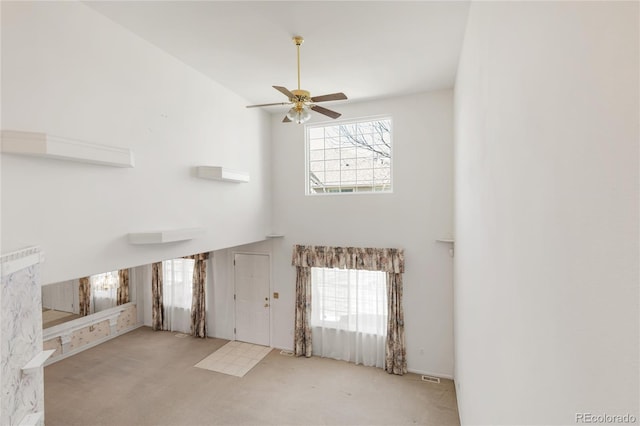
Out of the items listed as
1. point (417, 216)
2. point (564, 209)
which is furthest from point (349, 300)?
point (564, 209)

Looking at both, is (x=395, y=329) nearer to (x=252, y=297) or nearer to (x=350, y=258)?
(x=350, y=258)

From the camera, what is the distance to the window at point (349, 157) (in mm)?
5508

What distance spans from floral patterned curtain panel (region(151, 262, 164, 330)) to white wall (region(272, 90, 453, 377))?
4.24 metres

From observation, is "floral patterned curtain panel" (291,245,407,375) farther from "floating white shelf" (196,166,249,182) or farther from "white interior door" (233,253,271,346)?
"floating white shelf" (196,166,249,182)

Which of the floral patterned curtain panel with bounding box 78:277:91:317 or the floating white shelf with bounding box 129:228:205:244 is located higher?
the floating white shelf with bounding box 129:228:205:244

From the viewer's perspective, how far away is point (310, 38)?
11.1ft

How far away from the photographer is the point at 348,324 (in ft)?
18.5

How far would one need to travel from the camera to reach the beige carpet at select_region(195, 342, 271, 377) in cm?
542

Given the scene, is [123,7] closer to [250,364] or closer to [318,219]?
[318,219]

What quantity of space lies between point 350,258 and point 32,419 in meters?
4.26

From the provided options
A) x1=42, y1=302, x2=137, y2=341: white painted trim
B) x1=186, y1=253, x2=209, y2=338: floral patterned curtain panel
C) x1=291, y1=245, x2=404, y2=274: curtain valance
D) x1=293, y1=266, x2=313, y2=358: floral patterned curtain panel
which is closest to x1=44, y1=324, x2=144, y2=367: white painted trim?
x1=42, y1=302, x2=137, y2=341: white painted trim

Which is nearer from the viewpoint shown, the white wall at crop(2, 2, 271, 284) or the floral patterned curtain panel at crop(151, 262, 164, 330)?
the white wall at crop(2, 2, 271, 284)

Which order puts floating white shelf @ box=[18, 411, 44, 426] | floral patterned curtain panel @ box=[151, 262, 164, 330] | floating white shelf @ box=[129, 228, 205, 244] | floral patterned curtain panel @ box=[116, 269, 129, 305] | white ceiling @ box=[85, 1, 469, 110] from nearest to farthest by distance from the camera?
floating white shelf @ box=[18, 411, 44, 426] → white ceiling @ box=[85, 1, 469, 110] → floating white shelf @ box=[129, 228, 205, 244] → floral patterned curtain panel @ box=[151, 262, 164, 330] → floral patterned curtain panel @ box=[116, 269, 129, 305]

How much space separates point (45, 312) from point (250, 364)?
5030 millimetres
